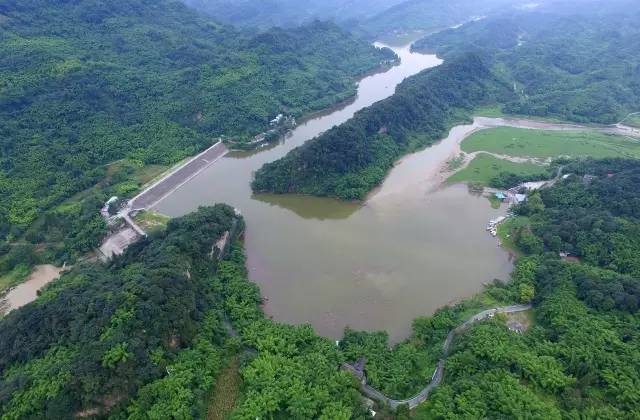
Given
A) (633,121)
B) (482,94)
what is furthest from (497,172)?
(633,121)

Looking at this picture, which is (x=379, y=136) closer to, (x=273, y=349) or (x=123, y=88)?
(x=273, y=349)

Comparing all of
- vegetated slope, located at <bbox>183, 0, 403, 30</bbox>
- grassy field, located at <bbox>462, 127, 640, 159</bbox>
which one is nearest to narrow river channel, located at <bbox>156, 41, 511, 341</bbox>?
grassy field, located at <bbox>462, 127, 640, 159</bbox>

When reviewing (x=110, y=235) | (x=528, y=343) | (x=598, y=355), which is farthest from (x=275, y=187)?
(x=598, y=355)

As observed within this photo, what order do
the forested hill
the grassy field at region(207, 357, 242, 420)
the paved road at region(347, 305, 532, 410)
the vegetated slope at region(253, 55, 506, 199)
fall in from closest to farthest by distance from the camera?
the grassy field at region(207, 357, 242, 420), the paved road at region(347, 305, 532, 410), the vegetated slope at region(253, 55, 506, 199), the forested hill

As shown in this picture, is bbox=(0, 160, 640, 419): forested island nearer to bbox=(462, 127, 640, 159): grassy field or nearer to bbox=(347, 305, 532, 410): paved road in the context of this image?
bbox=(347, 305, 532, 410): paved road

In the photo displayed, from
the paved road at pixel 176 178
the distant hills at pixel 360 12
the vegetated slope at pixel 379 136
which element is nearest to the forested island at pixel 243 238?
the vegetated slope at pixel 379 136

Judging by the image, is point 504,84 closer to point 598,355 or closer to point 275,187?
point 275,187

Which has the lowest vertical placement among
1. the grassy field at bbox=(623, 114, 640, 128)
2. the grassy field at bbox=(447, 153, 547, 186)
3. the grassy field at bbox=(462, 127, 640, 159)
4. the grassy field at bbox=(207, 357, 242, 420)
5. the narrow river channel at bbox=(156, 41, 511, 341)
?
the grassy field at bbox=(623, 114, 640, 128)
